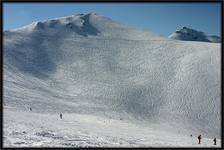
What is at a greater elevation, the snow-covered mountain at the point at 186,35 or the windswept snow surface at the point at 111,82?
the windswept snow surface at the point at 111,82

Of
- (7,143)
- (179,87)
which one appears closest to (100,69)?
(179,87)

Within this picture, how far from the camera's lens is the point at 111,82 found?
7744 centimetres

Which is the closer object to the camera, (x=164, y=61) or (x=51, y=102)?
(x=51, y=102)

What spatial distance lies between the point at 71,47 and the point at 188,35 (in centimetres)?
10402

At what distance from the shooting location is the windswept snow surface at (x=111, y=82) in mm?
48531

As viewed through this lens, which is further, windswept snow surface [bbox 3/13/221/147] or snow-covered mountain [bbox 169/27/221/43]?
snow-covered mountain [bbox 169/27/221/43]

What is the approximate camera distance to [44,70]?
8031 cm

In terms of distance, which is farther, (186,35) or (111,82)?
(186,35)

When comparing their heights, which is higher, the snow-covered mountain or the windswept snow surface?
the windswept snow surface

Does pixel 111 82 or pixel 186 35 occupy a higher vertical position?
pixel 111 82

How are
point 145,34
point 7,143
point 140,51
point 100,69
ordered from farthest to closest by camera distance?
1. point 145,34
2. point 140,51
3. point 100,69
4. point 7,143

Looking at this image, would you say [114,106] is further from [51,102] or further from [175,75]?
[175,75]

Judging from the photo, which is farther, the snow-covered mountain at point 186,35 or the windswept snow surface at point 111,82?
the snow-covered mountain at point 186,35

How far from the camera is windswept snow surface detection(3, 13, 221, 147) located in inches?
1911
